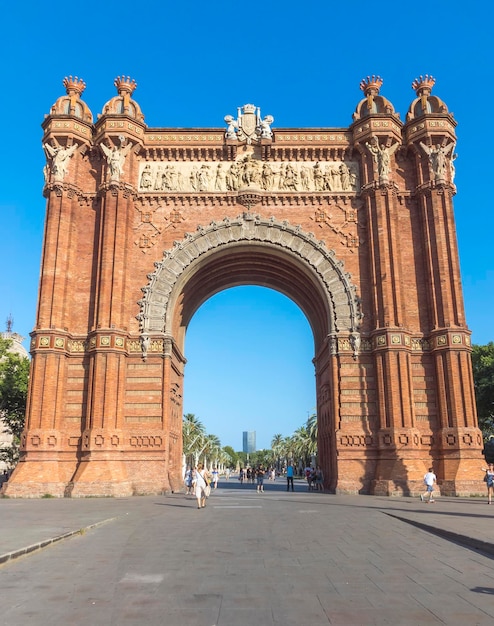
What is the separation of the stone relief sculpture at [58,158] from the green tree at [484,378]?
3055cm

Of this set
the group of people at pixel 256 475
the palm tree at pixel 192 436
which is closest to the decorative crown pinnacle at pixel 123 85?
the group of people at pixel 256 475

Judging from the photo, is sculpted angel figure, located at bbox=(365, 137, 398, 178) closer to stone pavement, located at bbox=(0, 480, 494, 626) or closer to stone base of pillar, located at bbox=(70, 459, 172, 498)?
stone base of pillar, located at bbox=(70, 459, 172, 498)

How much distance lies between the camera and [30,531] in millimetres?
11094

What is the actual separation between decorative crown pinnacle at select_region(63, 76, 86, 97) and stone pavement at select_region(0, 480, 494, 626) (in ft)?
70.6

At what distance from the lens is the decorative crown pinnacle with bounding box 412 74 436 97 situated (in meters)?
27.7

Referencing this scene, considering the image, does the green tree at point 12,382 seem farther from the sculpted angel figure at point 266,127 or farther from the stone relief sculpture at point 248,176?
the sculpted angel figure at point 266,127

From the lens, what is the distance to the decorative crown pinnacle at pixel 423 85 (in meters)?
27.7

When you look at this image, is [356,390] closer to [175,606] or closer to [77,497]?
[77,497]

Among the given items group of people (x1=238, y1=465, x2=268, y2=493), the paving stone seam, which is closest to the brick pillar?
group of people (x1=238, y1=465, x2=268, y2=493)

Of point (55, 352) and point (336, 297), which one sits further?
point (336, 297)

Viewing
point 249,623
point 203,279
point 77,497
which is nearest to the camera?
point 249,623

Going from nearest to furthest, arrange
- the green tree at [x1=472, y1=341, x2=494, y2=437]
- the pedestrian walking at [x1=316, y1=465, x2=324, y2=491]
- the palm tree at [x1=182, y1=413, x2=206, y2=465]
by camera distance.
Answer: the pedestrian walking at [x1=316, y1=465, x2=324, y2=491]
the green tree at [x1=472, y1=341, x2=494, y2=437]
the palm tree at [x1=182, y1=413, x2=206, y2=465]

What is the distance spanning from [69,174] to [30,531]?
19.7 meters

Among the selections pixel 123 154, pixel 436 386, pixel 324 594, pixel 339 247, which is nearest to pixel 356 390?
pixel 436 386
